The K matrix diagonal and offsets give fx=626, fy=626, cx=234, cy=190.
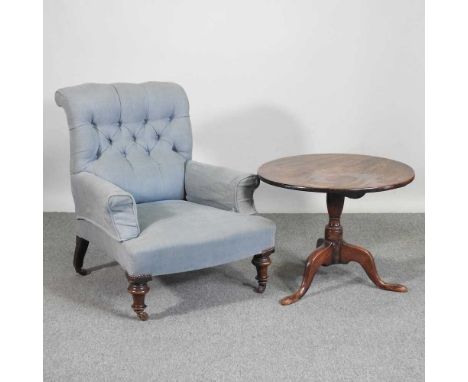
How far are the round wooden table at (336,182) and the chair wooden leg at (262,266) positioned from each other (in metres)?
0.15

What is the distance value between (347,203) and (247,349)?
219cm

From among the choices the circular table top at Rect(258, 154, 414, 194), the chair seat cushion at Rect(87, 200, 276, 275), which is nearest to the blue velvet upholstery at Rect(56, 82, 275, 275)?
the chair seat cushion at Rect(87, 200, 276, 275)

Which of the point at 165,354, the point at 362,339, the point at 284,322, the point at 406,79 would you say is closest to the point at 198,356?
the point at 165,354

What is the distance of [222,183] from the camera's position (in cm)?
296

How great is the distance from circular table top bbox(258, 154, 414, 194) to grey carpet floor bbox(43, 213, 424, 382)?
55cm

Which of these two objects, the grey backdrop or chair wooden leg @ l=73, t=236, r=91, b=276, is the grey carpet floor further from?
the grey backdrop

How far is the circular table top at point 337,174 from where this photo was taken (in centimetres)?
261

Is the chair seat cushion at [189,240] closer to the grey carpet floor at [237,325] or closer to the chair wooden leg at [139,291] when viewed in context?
the chair wooden leg at [139,291]

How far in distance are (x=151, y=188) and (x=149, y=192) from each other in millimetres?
22

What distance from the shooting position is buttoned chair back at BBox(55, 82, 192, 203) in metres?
2.95

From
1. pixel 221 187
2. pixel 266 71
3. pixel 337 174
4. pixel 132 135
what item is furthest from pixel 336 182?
pixel 266 71

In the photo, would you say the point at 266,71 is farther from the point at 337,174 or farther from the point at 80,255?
the point at 80,255

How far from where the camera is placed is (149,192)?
3057 millimetres

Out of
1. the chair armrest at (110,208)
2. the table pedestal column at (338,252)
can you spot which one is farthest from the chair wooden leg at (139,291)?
the table pedestal column at (338,252)
